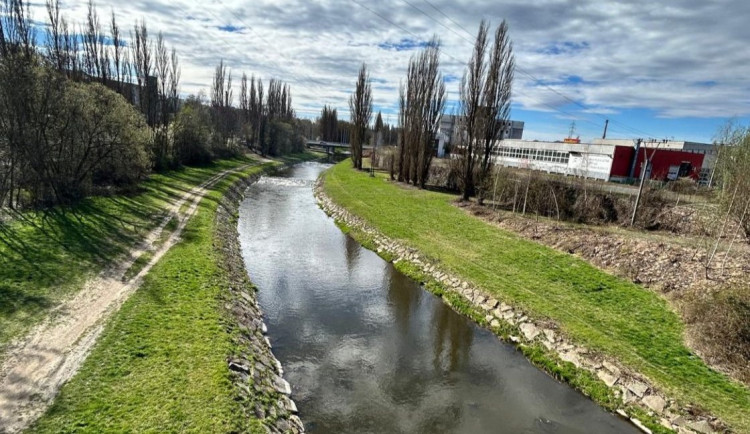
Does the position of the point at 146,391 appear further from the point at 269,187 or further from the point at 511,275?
the point at 269,187

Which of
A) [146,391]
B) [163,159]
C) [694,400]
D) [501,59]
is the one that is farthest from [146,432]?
[163,159]

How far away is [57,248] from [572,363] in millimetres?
16134

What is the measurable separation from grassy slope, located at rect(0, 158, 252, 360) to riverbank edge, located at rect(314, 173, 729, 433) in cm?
1154

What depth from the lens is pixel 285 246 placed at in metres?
20.3

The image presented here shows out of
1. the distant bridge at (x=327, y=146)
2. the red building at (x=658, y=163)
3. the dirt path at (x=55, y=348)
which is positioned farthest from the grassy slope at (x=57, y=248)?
the distant bridge at (x=327, y=146)

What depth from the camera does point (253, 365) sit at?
8898 mm

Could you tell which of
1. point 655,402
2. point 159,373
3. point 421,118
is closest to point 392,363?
point 159,373

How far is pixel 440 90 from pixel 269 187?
19.3 m

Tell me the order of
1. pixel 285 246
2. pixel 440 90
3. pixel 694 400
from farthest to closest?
1. pixel 440 90
2. pixel 285 246
3. pixel 694 400

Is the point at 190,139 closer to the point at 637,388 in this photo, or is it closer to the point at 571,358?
the point at 571,358

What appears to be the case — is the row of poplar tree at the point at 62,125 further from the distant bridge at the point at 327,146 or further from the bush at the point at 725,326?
the distant bridge at the point at 327,146

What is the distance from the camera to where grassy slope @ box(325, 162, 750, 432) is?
9.07 meters

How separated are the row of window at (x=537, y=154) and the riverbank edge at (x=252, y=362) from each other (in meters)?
37.6

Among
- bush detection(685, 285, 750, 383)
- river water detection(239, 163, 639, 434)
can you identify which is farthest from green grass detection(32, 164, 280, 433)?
bush detection(685, 285, 750, 383)
